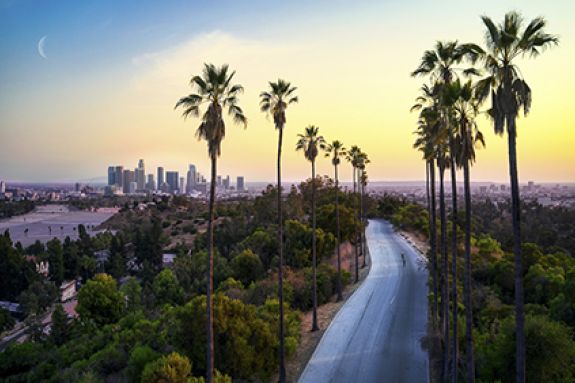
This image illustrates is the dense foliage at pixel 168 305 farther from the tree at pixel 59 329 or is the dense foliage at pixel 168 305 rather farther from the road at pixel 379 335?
the road at pixel 379 335

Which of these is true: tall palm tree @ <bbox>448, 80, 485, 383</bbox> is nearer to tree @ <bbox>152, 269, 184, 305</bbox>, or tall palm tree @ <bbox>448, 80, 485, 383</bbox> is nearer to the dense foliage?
the dense foliage

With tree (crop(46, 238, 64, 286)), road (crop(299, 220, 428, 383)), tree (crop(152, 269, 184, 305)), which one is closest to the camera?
road (crop(299, 220, 428, 383))

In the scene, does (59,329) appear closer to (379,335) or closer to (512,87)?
(379,335)

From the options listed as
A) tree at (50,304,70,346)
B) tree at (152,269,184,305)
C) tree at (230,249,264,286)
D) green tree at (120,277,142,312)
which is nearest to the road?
tree at (230,249,264,286)

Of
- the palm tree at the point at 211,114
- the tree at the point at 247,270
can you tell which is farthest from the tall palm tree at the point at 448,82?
the tree at the point at 247,270

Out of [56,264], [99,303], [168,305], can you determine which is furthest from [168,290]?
[56,264]
